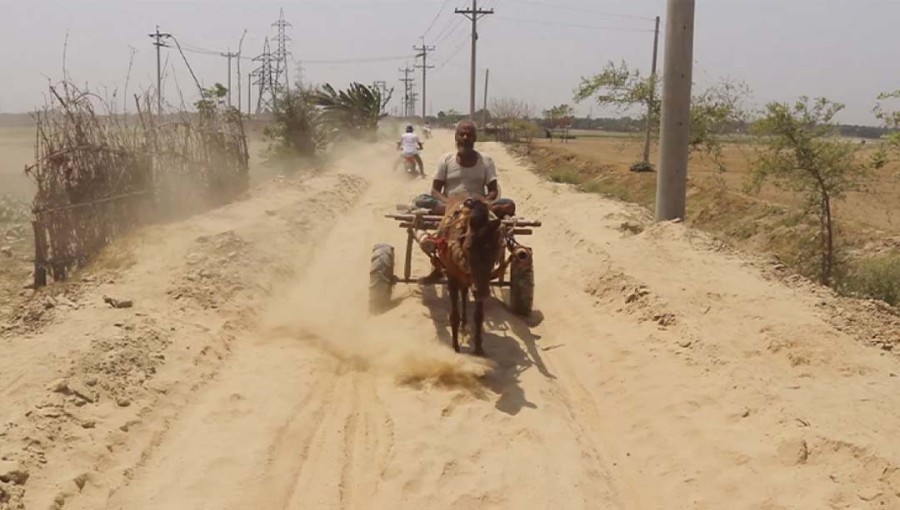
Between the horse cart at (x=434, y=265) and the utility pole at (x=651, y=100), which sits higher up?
the utility pole at (x=651, y=100)

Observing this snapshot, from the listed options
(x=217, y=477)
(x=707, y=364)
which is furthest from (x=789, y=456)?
(x=217, y=477)

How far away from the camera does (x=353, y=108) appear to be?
128ft

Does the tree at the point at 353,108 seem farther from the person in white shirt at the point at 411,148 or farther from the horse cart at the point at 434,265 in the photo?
the horse cart at the point at 434,265

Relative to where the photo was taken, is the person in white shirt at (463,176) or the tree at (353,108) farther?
the tree at (353,108)

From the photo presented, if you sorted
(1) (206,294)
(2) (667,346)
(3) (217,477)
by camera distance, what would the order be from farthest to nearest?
1. (1) (206,294)
2. (2) (667,346)
3. (3) (217,477)

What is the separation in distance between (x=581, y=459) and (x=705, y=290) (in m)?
4.21

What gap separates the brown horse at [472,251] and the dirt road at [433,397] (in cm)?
55

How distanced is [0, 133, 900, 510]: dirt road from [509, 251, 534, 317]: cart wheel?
27 centimetres

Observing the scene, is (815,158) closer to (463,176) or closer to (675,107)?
(675,107)

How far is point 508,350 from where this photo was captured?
7.50 meters

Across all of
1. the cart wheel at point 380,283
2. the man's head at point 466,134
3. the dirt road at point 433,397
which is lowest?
the dirt road at point 433,397

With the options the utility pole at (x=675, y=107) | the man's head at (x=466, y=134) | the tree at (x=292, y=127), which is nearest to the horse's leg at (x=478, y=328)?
the man's head at (x=466, y=134)

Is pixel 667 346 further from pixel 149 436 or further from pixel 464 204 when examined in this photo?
pixel 149 436

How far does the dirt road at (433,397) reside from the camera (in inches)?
183
